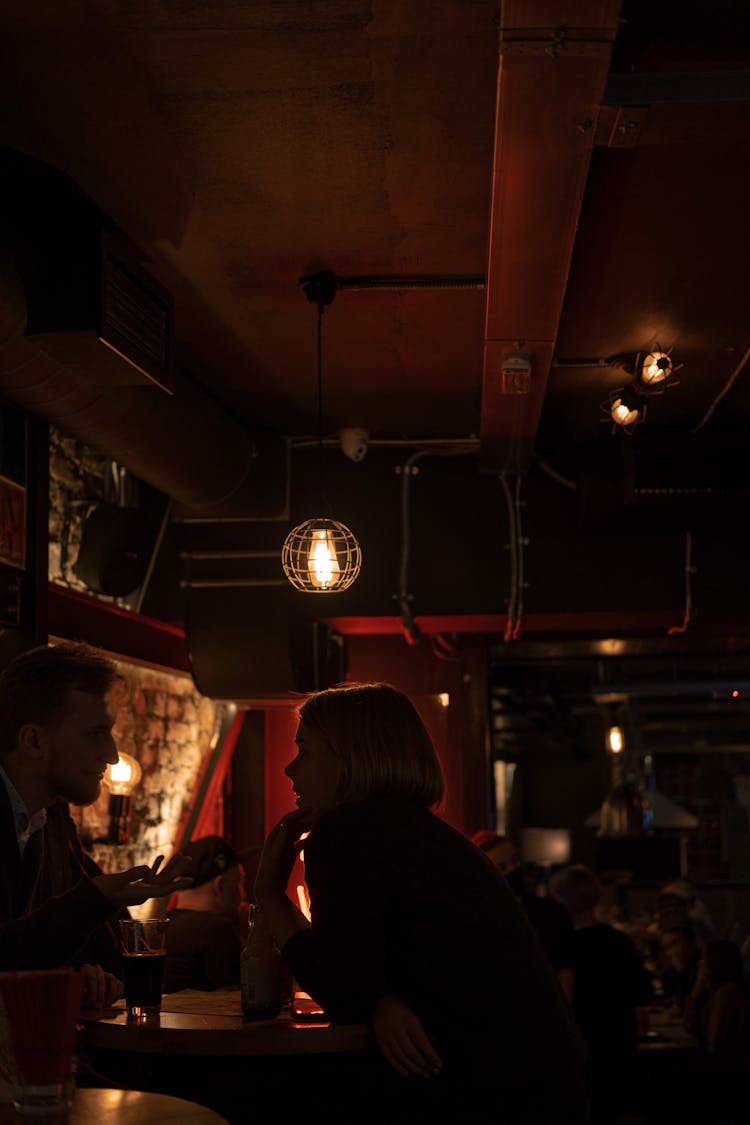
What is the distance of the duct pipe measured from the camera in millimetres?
4152

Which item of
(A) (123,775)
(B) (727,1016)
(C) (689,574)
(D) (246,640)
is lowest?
(B) (727,1016)

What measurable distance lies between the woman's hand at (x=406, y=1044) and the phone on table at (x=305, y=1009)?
0.83 ft

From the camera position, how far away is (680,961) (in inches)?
343

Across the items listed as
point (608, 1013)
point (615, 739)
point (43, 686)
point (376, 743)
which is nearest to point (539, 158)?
A: point (376, 743)

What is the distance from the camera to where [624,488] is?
645 cm

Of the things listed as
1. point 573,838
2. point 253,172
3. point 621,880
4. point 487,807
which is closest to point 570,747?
point 573,838

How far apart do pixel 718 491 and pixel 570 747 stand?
44.3 feet

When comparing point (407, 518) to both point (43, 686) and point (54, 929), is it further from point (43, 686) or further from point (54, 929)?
point (54, 929)

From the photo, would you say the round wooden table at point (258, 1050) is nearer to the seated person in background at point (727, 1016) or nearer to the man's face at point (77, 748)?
the man's face at point (77, 748)

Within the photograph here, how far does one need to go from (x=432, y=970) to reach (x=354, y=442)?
478 cm

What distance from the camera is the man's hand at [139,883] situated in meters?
2.23

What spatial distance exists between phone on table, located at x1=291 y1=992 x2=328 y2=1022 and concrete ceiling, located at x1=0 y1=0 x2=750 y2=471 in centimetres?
211

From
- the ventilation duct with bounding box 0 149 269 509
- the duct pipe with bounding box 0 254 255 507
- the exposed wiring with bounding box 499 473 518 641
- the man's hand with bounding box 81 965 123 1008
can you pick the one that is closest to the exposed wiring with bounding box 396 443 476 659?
the exposed wiring with bounding box 499 473 518 641

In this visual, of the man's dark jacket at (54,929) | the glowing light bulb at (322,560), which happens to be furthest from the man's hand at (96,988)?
the glowing light bulb at (322,560)
